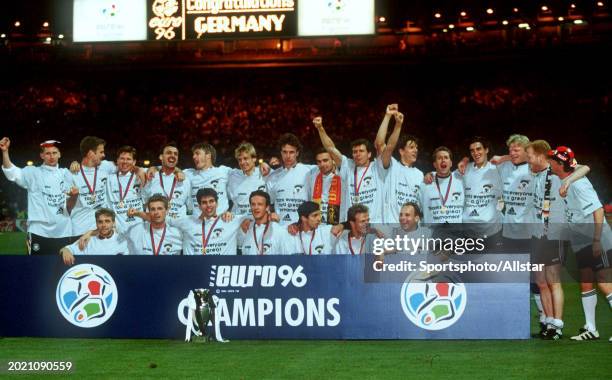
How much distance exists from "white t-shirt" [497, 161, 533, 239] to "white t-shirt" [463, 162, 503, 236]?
24 centimetres

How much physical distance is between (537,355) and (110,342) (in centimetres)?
437

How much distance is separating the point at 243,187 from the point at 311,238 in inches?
57.7

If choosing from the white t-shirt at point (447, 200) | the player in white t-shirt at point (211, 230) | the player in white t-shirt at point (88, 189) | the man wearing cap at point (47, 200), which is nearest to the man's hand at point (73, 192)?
the player in white t-shirt at point (88, 189)

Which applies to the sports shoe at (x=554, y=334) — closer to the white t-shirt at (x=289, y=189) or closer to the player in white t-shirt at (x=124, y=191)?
the white t-shirt at (x=289, y=189)

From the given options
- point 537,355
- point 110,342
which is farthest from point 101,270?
point 537,355

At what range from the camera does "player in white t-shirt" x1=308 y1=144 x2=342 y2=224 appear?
11.2 meters

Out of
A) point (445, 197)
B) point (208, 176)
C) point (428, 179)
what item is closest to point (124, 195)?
point (208, 176)

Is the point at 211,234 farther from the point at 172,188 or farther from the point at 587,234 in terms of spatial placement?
the point at 587,234

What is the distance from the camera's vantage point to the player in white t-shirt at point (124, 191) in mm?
11781

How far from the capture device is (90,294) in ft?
32.5

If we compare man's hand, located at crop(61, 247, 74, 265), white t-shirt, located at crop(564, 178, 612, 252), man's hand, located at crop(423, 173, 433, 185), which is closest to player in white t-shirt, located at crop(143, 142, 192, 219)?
man's hand, located at crop(61, 247, 74, 265)

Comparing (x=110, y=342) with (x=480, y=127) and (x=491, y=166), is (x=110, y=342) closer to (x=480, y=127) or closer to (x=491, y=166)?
(x=491, y=166)

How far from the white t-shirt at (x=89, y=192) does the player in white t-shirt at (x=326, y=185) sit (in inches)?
108

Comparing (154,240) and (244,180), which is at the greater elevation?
(244,180)
